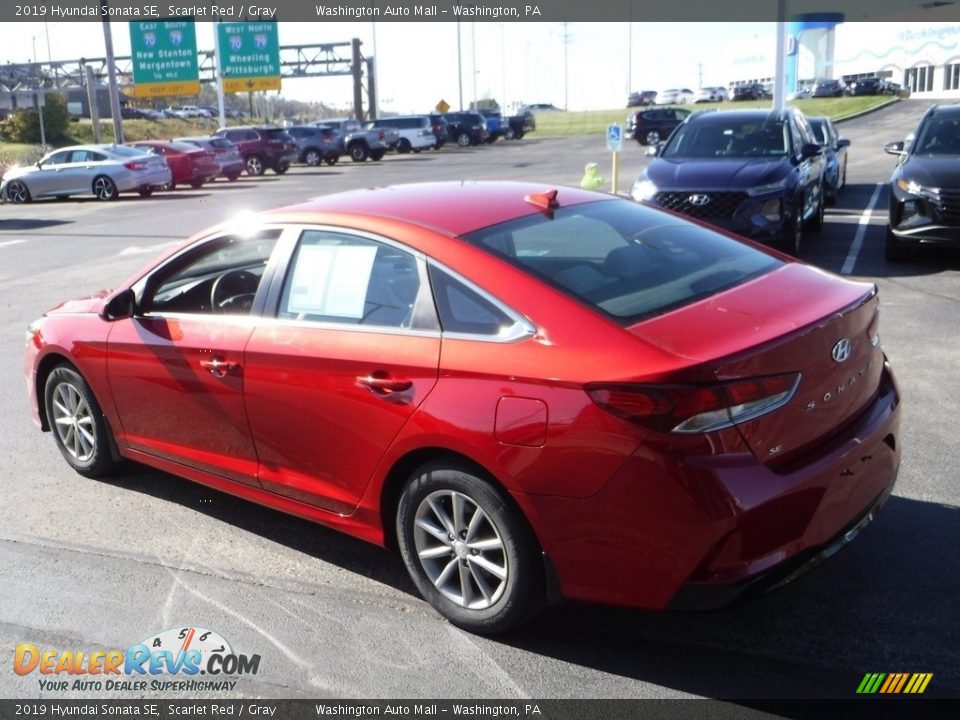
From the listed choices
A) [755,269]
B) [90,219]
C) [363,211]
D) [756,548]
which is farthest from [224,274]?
[90,219]

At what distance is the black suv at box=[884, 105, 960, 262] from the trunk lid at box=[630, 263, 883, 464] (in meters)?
7.36

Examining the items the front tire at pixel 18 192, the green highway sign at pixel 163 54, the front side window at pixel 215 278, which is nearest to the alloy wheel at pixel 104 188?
the front tire at pixel 18 192

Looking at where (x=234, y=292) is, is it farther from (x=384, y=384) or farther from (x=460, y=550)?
(x=460, y=550)

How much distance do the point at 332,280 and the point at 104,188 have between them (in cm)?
2583

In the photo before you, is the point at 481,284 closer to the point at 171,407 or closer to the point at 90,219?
the point at 171,407

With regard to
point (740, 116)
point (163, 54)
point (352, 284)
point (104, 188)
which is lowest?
point (104, 188)

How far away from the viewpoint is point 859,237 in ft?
45.3

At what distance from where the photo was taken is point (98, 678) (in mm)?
3697

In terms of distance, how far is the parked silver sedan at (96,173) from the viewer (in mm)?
27484

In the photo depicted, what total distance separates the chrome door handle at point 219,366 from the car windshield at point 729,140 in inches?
351

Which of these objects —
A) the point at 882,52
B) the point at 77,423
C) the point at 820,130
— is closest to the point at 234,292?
the point at 77,423

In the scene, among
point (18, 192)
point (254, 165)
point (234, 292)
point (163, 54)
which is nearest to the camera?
point (234, 292)

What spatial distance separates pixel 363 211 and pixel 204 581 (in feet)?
5.73

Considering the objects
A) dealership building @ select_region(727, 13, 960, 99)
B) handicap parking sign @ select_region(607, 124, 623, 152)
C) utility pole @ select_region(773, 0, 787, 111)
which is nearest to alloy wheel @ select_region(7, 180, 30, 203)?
handicap parking sign @ select_region(607, 124, 623, 152)
